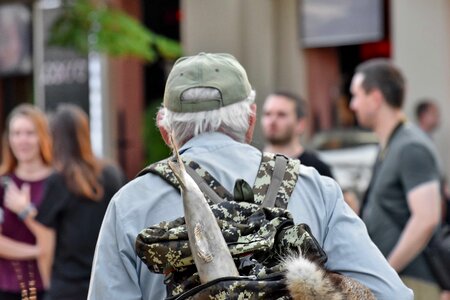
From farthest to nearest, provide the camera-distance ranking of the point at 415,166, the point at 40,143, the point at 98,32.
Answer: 1. the point at 98,32
2. the point at 40,143
3. the point at 415,166

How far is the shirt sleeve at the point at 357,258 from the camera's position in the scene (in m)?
3.16

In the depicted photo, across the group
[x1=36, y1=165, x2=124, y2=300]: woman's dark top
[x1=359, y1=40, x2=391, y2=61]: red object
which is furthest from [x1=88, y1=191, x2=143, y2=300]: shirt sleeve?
[x1=359, y1=40, x2=391, y2=61]: red object

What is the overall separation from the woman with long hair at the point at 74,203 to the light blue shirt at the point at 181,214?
329 centimetres

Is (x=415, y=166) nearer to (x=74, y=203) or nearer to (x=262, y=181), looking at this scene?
(x=74, y=203)

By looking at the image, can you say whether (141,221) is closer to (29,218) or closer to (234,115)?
(234,115)

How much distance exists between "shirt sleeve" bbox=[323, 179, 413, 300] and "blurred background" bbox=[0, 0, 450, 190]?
8919mm

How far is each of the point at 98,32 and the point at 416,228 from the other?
8183mm

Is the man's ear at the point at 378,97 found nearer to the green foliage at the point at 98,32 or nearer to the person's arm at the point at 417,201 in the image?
the person's arm at the point at 417,201

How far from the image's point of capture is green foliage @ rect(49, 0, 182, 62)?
528 inches

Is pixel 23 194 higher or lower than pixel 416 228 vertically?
higher

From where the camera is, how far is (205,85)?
3.33 metres

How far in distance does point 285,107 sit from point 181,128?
16.2 ft

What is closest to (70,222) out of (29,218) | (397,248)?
(29,218)

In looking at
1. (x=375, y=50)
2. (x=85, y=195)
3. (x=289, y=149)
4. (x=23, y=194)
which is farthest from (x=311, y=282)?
(x=375, y=50)
